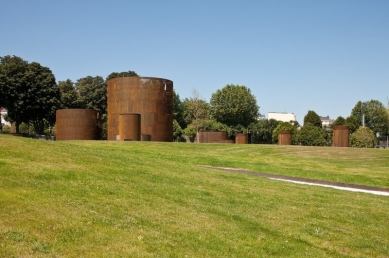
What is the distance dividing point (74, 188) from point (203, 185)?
15.7ft

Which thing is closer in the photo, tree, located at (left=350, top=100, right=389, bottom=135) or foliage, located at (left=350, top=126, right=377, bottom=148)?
foliage, located at (left=350, top=126, right=377, bottom=148)

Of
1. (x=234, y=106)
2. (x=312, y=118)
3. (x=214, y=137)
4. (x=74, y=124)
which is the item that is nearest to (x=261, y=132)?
(x=234, y=106)

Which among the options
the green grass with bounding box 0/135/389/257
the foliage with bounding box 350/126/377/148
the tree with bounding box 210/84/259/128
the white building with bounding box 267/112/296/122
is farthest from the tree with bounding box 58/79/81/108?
the white building with bounding box 267/112/296/122

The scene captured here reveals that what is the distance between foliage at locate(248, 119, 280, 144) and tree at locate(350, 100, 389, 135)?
23789mm

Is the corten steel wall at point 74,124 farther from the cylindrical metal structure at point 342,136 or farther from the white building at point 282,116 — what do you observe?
the white building at point 282,116

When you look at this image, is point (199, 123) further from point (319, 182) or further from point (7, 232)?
point (7, 232)

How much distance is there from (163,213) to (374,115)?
10613 cm

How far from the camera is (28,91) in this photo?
54781mm

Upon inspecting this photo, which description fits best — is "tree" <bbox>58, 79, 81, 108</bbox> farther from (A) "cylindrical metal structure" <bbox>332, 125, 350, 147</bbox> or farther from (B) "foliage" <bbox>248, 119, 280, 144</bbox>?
(A) "cylindrical metal structure" <bbox>332, 125, 350, 147</bbox>

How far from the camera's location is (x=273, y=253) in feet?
24.6

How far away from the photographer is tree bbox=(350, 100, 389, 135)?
102 meters

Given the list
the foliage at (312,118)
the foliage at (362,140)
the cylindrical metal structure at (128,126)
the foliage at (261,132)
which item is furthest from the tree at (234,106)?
the cylindrical metal structure at (128,126)

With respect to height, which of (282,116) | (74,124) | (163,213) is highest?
(282,116)

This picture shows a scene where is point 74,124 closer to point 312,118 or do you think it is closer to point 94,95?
point 94,95
